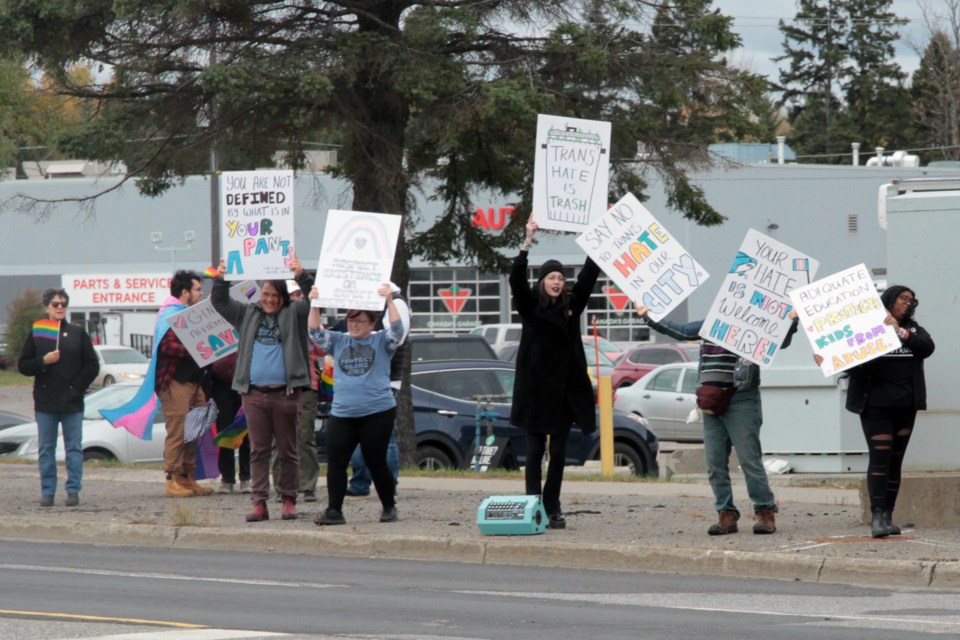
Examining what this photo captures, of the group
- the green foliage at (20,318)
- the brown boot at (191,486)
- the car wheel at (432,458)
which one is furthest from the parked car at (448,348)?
the green foliage at (20,318)

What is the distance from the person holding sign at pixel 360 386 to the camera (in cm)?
1105

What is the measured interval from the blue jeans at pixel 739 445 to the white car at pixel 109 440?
35.4ft

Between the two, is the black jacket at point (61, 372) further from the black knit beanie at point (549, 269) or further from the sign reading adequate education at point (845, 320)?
the sign reading adequate education at point (845, 320)

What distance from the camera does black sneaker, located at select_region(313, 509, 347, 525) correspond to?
11266 millimetres

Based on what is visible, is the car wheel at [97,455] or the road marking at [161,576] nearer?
the road marking at [161,576]

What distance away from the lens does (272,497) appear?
13469 millimetres

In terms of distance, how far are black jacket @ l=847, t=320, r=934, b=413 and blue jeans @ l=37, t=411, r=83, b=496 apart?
6.51m

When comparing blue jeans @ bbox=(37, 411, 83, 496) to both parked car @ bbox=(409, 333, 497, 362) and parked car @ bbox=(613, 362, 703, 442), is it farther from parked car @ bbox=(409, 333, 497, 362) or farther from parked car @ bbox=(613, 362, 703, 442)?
parked car @ bbox=(613, 362, 703, 442)

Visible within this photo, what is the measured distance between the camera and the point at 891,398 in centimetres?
998

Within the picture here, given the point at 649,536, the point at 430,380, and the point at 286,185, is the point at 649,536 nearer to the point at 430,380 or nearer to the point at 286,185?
the point at 286,185

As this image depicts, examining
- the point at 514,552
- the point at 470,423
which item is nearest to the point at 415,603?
the point at 514,552

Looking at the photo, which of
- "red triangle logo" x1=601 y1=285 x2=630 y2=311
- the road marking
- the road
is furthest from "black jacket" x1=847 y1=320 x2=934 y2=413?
"red triangle logo" x1=601 y1=285 x2=630 y2=311

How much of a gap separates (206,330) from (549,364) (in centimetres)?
355

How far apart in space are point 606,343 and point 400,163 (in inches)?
1004
